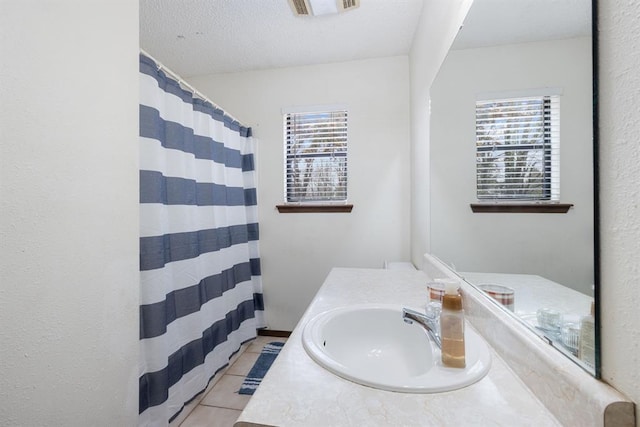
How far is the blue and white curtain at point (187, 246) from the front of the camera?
1284 mm

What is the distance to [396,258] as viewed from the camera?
2213 millimetres

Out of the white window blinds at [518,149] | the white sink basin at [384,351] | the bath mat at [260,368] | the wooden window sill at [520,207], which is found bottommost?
the bath mat at [260,368]

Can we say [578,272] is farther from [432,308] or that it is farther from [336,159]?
[336,159]

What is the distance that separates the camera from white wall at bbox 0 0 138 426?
2.04 ft

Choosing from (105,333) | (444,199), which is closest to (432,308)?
(444,199)

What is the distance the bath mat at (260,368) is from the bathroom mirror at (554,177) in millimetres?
A: 1495

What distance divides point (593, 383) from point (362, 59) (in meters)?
2.39

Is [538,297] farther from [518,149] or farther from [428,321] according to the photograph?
[518,149]

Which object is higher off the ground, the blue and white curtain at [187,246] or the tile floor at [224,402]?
the blue and white curtain at [187,246]

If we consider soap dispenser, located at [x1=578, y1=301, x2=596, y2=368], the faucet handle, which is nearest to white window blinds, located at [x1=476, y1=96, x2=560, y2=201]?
soap dispenser, located at [x1=578, y1=301, x2=596, y2=368]

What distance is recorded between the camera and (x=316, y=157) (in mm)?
2328

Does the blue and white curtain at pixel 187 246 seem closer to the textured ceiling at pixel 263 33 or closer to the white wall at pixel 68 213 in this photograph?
the white wall at pixel 68 213

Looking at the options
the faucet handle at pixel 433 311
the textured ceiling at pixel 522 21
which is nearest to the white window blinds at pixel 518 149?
the textured ceiling at pixel 522 21

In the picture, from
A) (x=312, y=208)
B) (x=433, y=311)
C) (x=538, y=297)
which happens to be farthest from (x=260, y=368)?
(x=538, y=297)
